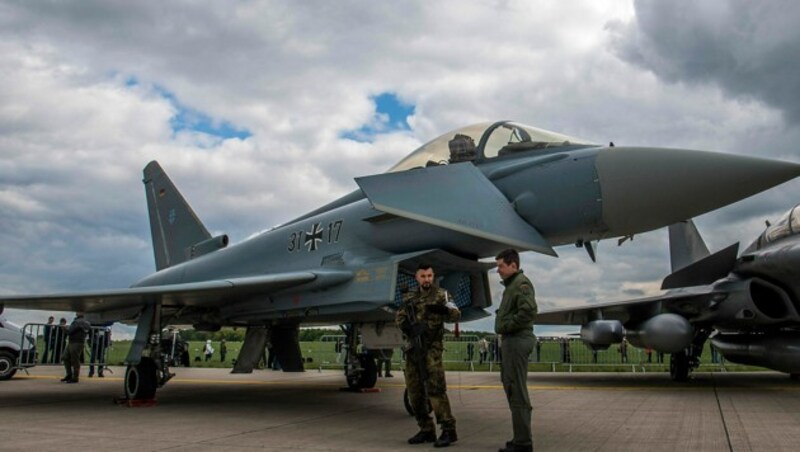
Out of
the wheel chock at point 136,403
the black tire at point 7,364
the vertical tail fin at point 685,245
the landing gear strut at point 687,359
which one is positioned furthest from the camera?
the vertical tail fin at point 685,245

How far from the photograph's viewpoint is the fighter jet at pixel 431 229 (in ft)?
19.4

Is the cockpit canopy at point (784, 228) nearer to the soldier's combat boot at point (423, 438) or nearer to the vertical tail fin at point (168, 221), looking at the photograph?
the soldier's combat boot at point (423, 438)

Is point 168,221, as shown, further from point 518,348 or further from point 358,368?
point 518,348

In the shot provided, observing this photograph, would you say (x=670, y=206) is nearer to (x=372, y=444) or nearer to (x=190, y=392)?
(x=372, y=444)

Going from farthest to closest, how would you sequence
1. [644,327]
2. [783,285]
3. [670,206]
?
1. [644,327]
2. [783,285]
3. [670,206]

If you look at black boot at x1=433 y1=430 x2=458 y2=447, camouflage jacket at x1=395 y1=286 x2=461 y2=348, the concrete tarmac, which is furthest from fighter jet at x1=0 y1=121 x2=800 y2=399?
black boot at x1=433 y1=430 x2=458 y2=447

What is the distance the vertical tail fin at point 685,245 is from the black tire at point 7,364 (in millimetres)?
16870

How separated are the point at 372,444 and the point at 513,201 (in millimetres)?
2702

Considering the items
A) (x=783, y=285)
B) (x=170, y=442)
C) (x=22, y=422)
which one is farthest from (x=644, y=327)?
(x=22, y=422)

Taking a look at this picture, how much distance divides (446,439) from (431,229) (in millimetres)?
2469

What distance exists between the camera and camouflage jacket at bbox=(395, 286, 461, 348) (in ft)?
18.0

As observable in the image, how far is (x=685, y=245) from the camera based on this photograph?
1812 cm

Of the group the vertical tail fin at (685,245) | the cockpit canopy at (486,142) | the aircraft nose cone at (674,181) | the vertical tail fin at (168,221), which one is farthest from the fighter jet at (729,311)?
the vertical tail fin at (168,221)

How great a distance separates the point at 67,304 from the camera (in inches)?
362
